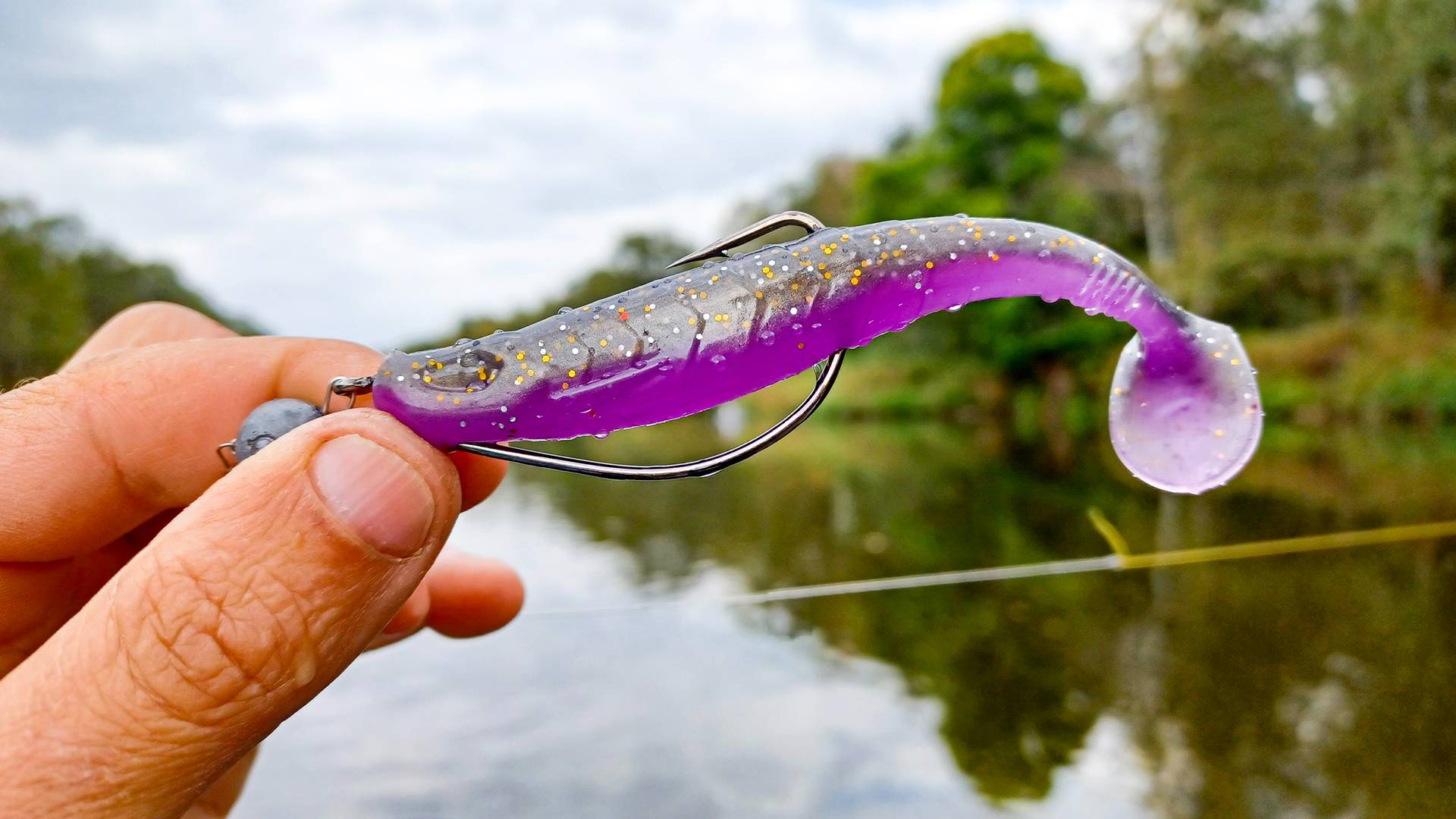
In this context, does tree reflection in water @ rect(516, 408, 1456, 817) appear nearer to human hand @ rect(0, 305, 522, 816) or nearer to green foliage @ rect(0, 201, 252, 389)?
human hand @ rect(0, 305, 522, 816)

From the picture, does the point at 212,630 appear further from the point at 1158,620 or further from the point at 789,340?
the point at 1158,620

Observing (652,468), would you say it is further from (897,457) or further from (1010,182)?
(1010,182)

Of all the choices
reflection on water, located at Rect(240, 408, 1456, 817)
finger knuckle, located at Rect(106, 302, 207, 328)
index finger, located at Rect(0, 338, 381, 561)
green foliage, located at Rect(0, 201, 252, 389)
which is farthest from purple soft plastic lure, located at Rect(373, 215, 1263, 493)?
green foliage, located at Rect(0, 201, 252, 389)

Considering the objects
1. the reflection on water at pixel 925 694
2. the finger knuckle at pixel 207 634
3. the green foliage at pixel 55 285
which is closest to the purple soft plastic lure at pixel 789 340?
the finger knuckle at pixel 207 634

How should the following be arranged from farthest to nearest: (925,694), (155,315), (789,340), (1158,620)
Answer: (1158,620) < (925,694) < (155,315) < (789,340)

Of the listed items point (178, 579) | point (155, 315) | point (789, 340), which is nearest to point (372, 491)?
point (178, 579)

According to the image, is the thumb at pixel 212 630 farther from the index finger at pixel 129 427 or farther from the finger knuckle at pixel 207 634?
the index finger at pixel 129 427

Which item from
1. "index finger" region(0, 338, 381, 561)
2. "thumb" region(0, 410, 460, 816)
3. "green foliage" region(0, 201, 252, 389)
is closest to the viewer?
"thumb" region(0, 410, 460, 816)
